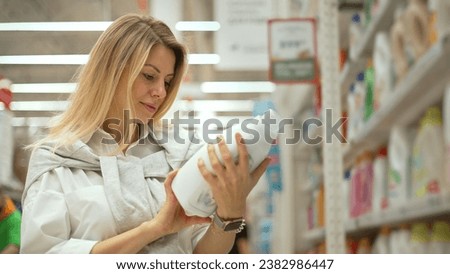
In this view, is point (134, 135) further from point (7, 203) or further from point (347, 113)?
Answer: point (347, 113)

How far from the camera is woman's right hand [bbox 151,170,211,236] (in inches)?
38.1

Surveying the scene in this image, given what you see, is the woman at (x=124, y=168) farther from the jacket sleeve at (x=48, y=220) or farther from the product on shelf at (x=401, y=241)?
the product on shelf at (x=401, y=241)

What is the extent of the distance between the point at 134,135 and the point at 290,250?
2.30 meters

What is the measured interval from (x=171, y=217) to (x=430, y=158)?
692 mm

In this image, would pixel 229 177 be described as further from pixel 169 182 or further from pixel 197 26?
pixel 197 26

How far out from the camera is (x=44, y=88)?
123 cm

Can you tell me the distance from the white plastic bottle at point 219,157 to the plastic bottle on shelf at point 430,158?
0.53 metres

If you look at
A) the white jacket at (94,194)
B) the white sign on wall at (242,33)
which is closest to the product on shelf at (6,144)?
the white jacket at (94,194)

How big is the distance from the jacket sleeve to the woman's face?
180mm

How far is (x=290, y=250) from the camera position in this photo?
3.25 metres

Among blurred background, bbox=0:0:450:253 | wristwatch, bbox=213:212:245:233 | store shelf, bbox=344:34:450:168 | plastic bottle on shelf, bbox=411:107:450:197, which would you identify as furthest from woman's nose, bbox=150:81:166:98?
plastic bottle on shelf, bbox=411:107:450:197

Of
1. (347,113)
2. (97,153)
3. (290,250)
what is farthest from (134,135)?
(290,250)

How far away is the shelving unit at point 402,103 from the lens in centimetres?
120
